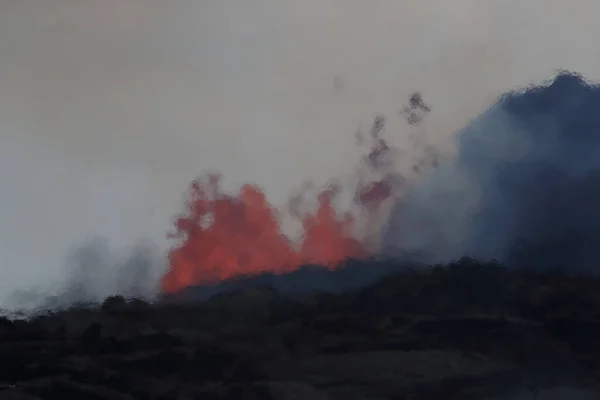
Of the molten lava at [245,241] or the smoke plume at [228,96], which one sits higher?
the smoke plume at [228,96]

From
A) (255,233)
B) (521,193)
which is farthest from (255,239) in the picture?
(521,193)

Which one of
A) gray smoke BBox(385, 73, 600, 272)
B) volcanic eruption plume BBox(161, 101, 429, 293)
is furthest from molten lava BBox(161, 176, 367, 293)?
gray smoke BBox(385, 73, 600, 272)

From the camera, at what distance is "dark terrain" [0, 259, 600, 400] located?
5.85ft

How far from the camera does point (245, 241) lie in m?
1.92

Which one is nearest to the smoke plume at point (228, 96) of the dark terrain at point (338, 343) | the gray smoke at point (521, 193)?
the gray smoke at point (521, 193)

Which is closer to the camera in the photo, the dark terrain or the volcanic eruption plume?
the dark terrain

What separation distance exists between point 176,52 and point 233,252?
0.58 m

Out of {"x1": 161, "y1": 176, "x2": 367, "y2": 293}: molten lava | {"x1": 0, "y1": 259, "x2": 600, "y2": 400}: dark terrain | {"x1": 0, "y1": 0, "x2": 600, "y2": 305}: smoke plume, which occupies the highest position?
{"x1": 0, "y1": 0, "x2": 600, "y2": 305}: smoke plume

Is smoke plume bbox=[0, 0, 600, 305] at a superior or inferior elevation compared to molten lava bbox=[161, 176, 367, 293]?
superior

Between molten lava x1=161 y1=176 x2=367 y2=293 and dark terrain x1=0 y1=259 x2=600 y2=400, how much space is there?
0.06m

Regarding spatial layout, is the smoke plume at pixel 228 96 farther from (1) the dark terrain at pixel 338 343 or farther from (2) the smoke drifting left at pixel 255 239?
(1) the dark terrain at pixel 338 343

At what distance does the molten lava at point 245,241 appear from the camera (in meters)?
1.90

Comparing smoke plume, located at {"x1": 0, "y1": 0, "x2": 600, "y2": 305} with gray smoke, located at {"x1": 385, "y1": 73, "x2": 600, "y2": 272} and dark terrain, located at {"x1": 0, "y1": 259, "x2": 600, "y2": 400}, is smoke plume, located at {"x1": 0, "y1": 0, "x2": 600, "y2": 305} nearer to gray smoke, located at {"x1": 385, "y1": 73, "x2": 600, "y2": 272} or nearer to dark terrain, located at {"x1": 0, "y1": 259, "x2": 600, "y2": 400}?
gray smoke, located at {"x1": 385, "y1": 73, "x2": 600, "y2": 272}

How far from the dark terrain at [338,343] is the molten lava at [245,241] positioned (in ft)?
0.21
